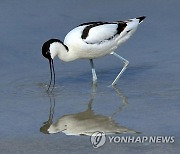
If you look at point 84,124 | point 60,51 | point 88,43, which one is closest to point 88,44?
point 88,43

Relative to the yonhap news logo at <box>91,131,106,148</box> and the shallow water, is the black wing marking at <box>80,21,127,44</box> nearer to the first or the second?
the shallow water

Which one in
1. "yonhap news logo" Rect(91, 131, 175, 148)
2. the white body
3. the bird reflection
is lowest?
the bird reflection

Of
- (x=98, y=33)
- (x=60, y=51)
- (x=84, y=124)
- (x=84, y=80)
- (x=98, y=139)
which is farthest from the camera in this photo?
(x=84, y=80)

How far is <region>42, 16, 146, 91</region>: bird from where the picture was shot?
798 centimetres

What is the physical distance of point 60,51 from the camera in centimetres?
805

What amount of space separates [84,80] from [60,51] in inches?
19.5

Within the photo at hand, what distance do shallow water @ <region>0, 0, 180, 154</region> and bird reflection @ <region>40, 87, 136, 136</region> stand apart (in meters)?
0.02

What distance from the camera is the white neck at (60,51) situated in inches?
312

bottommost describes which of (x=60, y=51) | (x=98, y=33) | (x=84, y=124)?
(x=84, y=124)

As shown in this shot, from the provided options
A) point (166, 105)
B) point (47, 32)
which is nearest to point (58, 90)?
point (166, 105)

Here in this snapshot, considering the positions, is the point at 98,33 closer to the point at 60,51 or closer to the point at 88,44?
the point at 88,44

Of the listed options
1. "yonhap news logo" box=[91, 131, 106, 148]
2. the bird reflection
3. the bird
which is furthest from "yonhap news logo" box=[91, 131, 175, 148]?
the bird

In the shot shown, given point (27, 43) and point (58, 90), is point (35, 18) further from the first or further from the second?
point (58, 90)

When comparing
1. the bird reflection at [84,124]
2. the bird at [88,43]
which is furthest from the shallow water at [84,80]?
the bird at [88,43]
